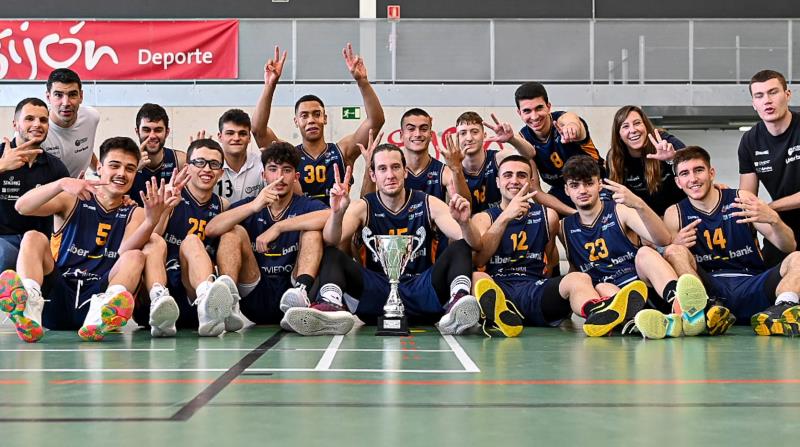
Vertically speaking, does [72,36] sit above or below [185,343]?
above

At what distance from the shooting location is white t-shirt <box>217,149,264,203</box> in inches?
250

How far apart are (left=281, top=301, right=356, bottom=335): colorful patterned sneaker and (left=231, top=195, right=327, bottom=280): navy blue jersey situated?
31.2 inches

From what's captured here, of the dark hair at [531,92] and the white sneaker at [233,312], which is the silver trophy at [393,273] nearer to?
the white sneaker at [233,312]

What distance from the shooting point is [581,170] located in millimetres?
5645

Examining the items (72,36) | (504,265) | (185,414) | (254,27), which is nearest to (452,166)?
(504,265)

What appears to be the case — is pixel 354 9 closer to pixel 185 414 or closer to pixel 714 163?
pixel 714 163

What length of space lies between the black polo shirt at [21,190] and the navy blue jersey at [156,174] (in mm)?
587

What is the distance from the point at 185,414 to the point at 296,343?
2.09 meters

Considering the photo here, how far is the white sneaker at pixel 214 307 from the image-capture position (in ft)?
15.8

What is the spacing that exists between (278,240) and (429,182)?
1.31 meters

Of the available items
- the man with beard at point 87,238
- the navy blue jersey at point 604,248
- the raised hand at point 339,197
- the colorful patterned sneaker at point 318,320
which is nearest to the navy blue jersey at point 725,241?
the navy blue jersey at point 604,248

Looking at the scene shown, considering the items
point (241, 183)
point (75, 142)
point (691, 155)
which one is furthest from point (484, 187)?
point (75, 142)

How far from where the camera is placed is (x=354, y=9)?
54.2 feet

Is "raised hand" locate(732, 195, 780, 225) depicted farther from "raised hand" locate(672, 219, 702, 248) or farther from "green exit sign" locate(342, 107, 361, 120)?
"green exit sign" locate(342, 107, 361, 120)
